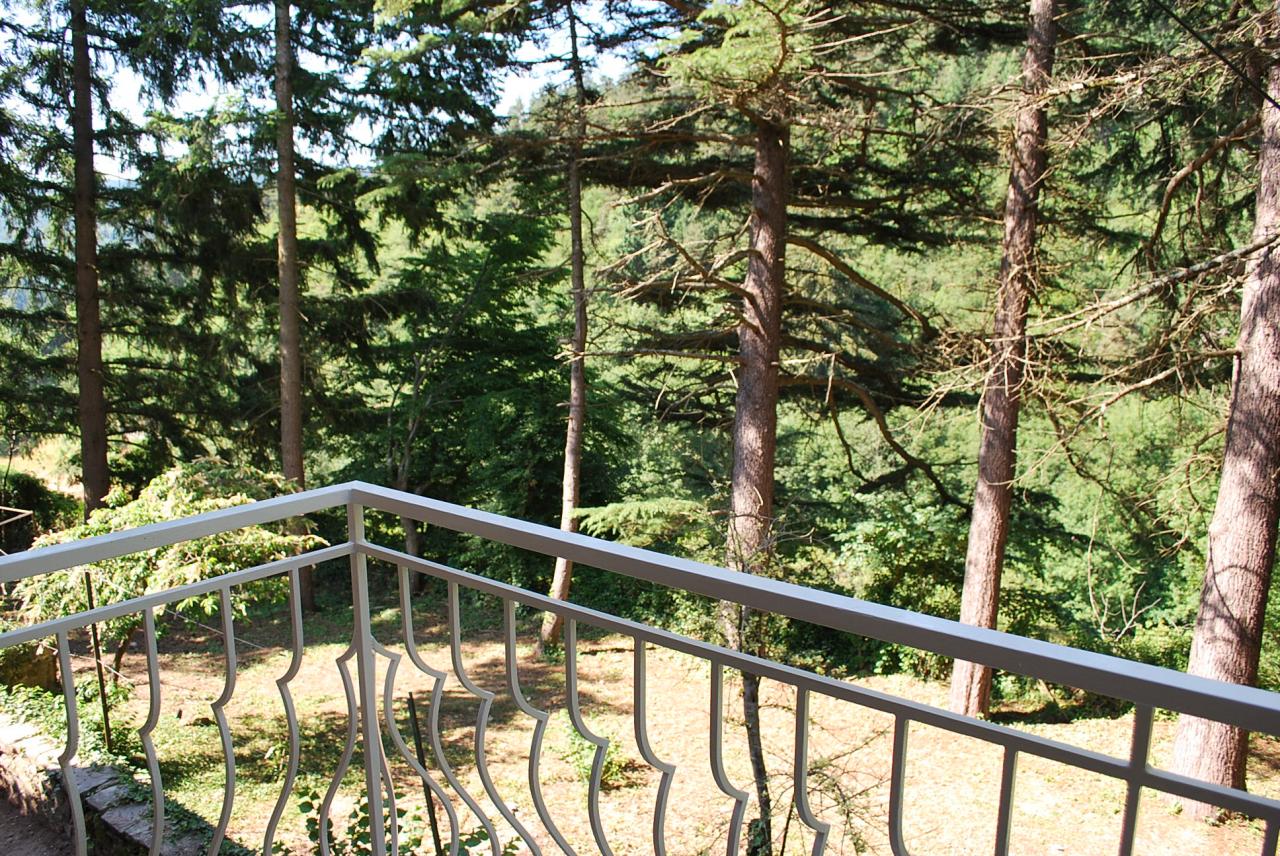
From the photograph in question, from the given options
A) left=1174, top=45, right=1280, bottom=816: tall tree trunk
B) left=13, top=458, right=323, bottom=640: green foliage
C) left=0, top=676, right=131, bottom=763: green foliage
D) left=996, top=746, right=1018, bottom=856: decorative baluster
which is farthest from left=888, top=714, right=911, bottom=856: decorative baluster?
left=1174, top=45, right=1280, bottom=816: tall tree trunk

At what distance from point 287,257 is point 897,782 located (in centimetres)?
1046

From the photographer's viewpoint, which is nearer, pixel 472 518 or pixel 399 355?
pixel 472 518

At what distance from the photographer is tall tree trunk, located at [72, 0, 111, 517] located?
9867 millimetres

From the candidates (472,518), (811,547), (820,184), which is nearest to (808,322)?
(820,184)

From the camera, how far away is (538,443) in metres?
11.9

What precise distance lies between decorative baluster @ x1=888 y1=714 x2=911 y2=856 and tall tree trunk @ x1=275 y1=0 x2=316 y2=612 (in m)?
9.75

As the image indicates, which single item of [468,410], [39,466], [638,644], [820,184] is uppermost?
[820,184]

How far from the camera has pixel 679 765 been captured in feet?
22.2

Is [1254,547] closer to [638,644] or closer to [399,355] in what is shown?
[638,644]

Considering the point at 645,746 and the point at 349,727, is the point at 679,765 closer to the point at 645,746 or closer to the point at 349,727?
the point at 349,727

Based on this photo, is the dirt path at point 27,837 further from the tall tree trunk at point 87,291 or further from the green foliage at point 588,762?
the tall tree trunk at point 87,291

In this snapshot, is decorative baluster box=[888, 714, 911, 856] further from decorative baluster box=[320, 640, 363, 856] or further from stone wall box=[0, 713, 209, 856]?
stone wall box=[0, 713, 209, 856]

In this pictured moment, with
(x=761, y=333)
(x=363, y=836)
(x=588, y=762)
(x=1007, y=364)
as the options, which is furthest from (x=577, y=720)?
(x=761, y=333)

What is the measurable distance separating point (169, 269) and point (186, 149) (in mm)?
2321
